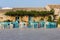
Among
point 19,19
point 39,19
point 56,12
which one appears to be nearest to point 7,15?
point 19,19

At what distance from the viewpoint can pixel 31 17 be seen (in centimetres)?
3344

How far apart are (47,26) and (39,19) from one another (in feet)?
22.6

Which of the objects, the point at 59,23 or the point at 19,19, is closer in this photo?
the point at 59,23

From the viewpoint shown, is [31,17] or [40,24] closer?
[40,24]

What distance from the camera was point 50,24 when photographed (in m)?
26.3

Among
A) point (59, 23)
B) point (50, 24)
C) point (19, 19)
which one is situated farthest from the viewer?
point (19, 19)

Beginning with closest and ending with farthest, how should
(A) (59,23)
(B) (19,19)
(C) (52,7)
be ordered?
(A) (59,23) < (B) (19,19) < (C) (52,7)

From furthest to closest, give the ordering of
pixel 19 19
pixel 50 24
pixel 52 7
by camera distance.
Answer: pixel 52 7, pixel 19 19, pixel 50 24

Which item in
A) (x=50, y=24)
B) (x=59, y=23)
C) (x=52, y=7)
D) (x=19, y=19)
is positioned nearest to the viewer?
(x=50, y=24)

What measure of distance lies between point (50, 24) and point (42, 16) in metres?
7.29

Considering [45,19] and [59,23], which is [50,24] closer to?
[59,23]

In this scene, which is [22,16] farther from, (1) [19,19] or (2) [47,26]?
(2) [47,26]

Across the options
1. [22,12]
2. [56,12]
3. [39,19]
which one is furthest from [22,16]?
[56,12]

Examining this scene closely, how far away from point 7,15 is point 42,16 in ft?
18.8
